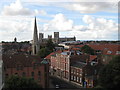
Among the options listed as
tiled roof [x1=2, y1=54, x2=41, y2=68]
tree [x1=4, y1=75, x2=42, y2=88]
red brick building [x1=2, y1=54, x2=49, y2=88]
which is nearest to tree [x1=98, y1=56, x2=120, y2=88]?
tree [x1=4, y1=75, x2=42, y2=88]

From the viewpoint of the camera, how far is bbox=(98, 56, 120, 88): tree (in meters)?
31.9

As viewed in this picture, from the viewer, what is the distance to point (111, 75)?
33.0m

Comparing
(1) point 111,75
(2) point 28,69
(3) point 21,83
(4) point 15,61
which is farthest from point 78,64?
(3) point 21,83

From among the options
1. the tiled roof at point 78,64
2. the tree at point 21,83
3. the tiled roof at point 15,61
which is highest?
the tiled roof at point 15,61

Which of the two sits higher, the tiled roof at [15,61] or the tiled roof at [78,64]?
the tiled roof at [15,61]

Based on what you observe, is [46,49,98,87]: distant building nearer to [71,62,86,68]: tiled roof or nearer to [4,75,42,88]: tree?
[71,62,86,68]: tiled roof

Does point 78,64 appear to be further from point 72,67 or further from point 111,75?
point 111,75

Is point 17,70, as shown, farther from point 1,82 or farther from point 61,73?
point 61,73

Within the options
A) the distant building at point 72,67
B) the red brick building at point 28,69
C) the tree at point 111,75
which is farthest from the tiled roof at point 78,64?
the tree at point 111,75

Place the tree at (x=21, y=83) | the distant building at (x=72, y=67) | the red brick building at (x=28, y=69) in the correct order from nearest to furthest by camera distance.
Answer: the tree at (x=21, y=83)
the red brick building at (x=28, y=69)
the distant building at (x=72, y=67)

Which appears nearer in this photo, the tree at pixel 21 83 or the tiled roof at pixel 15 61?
the tree at pixel 21 83

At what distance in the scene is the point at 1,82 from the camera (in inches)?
1537

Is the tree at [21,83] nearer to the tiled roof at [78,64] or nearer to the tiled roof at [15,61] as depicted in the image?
the tiled roof at [15,61]

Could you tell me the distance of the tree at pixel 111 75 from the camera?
31.9 m
